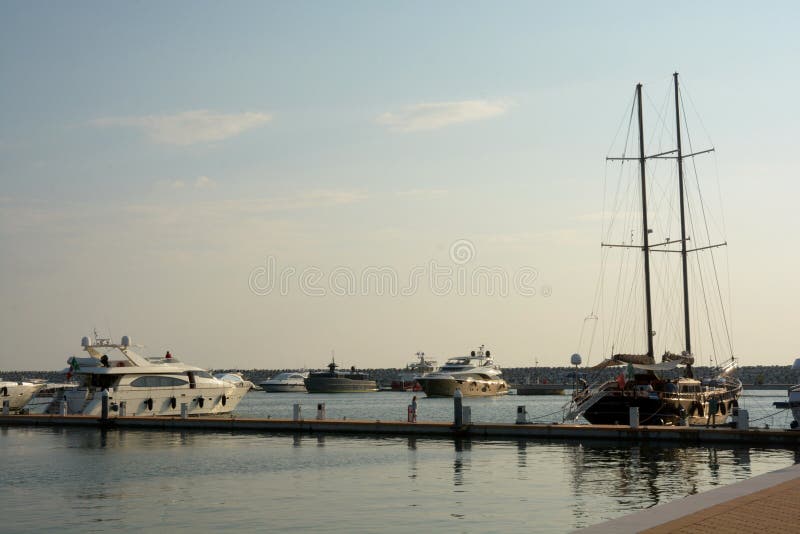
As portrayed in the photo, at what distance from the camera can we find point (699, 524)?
607 inches

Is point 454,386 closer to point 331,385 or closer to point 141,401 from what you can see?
point 331,385

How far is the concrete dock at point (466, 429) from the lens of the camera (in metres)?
37.9

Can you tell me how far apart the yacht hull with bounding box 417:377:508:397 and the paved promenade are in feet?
316

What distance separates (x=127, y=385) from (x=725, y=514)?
4843cm

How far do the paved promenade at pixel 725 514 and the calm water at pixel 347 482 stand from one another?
4131mm

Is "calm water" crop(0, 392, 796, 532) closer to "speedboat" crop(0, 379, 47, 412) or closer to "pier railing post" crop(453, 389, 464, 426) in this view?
"pier railing post" crop(453, 389, 464, 426)

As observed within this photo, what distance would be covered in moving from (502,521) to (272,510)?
5.77m

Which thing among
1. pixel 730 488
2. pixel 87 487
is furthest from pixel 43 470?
pixel 730 488

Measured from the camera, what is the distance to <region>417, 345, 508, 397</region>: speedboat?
116625 millimetres

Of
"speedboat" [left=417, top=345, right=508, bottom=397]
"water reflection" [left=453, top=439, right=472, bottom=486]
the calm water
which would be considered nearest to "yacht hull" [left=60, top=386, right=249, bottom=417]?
the calm water

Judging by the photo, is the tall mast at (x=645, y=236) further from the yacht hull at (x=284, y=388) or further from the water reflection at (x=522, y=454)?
the yacht hull at (x=284, y=388)

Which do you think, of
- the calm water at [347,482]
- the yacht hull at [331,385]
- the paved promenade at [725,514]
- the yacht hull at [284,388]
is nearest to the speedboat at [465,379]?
the yacht hull at [331,385]

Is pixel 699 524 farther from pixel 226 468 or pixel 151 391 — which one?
pixel 151 391

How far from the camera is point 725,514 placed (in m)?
16.5
